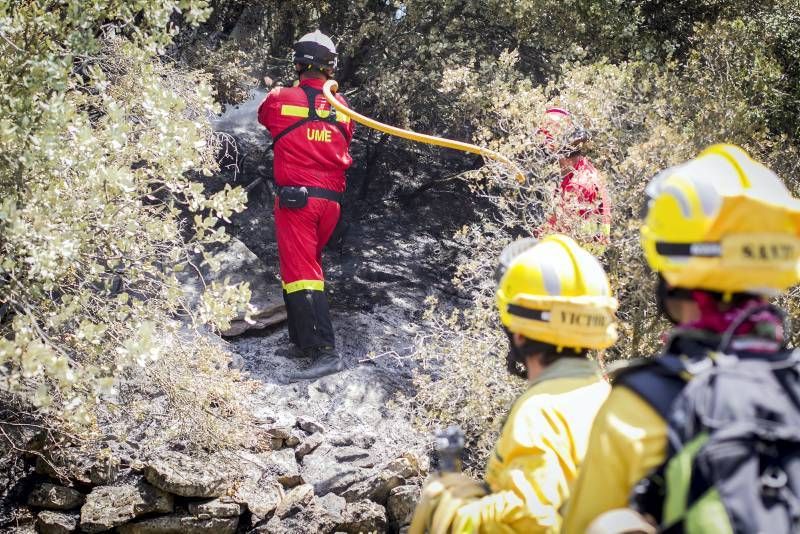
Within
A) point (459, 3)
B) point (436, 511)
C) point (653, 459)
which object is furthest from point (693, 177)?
point (459, 3)

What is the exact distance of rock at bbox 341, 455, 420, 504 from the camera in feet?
18.9

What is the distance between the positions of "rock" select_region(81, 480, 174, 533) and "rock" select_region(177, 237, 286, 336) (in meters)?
1.75

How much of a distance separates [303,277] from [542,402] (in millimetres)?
4581

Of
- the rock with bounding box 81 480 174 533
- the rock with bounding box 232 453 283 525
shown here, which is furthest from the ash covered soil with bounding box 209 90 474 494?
the rock with bounding box 81 480 174 533

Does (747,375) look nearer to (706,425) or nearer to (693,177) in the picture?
(706,425)


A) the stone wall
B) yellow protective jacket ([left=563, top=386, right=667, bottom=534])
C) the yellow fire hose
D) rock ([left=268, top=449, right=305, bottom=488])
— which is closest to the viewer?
yellow protective jacket ([left=563, top=386, right=667, bottom=534])

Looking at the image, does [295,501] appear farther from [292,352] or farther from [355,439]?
[292,352]

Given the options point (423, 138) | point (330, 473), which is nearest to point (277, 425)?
point (330, 473)

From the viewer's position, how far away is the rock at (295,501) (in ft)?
→ 18.2

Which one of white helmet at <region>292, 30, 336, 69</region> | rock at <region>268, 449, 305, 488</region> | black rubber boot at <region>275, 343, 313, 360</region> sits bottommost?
rock at <region>268, 449, 305, 488</region>

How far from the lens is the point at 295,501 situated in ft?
18.2

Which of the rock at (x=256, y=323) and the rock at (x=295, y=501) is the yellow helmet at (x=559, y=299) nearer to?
the rock at (x=295, y=501)

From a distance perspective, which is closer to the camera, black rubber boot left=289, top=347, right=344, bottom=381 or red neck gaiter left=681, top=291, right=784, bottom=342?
red neck gaiter left=681, top=291, right=784, bottom=342

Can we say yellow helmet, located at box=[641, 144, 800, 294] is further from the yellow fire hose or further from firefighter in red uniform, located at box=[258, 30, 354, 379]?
firefighter in red uniform, located at box=[258, 30, 354, 379]
